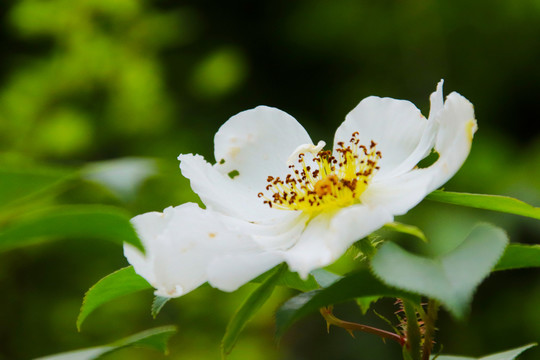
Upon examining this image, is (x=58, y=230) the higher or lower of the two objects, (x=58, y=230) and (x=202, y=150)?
the lower

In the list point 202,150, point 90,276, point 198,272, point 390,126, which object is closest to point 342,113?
point 202,150

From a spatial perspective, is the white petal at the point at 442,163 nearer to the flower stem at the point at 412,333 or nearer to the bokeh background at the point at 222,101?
the flower stem at the point at 412,333

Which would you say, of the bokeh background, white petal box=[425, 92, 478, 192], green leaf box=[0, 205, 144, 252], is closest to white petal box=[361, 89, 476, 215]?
white petal box=[425, 92, 478, 192]

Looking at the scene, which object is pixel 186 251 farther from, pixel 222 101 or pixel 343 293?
pixel 222 101

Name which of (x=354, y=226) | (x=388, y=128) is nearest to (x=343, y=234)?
(x=354, y=226)

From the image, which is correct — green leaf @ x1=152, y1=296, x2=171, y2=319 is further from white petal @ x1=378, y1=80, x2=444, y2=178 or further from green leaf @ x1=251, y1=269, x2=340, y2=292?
white petal @ x1=378, y1=80, x2=444, y2=178

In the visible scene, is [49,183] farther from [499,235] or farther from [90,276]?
[90,276]

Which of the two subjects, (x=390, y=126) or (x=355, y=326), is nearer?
(x=355, y=326)
